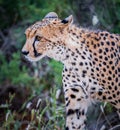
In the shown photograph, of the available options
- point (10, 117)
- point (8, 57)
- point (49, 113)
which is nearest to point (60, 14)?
point (49, 113)

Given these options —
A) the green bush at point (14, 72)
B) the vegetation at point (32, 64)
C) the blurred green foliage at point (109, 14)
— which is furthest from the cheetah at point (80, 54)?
the green bush at point (14, 72)

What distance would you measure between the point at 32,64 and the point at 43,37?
14.5 ft

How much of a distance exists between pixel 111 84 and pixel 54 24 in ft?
2.47

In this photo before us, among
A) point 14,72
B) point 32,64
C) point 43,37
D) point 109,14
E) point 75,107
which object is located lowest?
point 14,72

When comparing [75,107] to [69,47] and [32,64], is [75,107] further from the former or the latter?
[32,64]

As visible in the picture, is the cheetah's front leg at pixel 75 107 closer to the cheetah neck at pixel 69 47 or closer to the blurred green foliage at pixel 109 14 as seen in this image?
the cheetah neck at pixel 69 47

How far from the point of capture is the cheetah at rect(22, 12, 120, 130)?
604 cm

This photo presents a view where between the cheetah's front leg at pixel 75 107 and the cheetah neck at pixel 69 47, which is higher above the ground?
the cheetah neck at pixel 69 47

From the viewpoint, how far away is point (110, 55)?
625 centimetres

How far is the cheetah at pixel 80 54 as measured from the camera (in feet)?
19.8

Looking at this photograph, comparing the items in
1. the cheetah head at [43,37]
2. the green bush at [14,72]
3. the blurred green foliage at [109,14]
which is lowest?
the green bush at [14,72]

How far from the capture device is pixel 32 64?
10461 millimetres

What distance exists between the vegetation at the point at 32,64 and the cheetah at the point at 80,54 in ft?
1.99

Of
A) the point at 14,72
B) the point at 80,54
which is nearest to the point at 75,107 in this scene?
the point at 80,54
